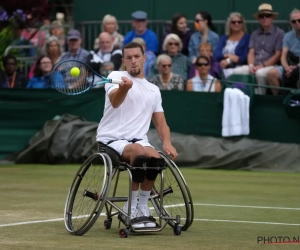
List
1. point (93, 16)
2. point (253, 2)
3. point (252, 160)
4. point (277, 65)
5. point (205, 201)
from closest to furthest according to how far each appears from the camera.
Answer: point (205, 201)
point (252, 160)
point (277, 65)
point (253, 2)
point (93, 16)

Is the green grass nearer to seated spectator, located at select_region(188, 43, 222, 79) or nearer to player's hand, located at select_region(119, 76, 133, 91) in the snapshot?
player's hand, located at select_region(119, 76, 133, 91)

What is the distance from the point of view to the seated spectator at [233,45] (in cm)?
1669

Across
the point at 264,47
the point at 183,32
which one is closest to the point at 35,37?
the point at 183,32

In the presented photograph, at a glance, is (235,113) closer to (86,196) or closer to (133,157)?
(86,196)

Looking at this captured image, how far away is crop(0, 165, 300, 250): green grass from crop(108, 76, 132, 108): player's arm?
115cm

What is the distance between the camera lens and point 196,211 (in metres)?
10.4

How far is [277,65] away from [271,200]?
5.17 m

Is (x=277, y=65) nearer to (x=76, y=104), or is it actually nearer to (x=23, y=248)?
(x=76, y=104)

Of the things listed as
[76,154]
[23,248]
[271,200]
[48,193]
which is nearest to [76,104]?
[76,154]

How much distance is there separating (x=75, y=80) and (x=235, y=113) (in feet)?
23.5

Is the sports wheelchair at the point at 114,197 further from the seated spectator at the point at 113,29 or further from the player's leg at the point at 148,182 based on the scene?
the seated spectator at the point at 113,29

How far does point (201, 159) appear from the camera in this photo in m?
15.5

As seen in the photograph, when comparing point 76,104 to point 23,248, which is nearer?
point 23,248

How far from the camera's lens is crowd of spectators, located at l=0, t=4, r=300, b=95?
16.1 meters
